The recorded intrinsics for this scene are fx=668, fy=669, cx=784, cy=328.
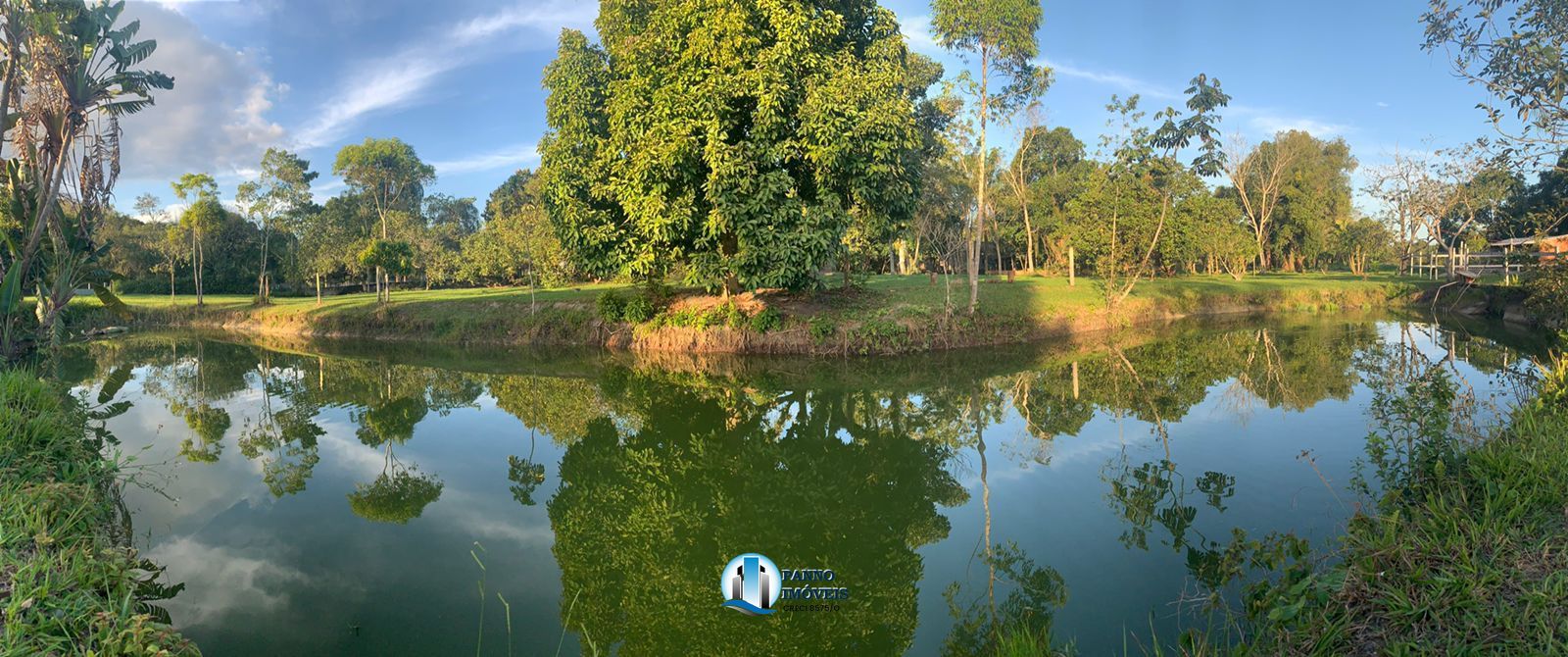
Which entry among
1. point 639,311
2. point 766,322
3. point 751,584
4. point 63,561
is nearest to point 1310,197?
point 766,322

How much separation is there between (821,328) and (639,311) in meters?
6.10

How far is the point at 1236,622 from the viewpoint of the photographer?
13.5 feet

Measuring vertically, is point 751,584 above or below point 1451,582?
below

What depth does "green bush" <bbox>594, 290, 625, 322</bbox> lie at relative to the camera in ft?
70.3

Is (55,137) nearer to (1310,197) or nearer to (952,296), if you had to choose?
(952,296)

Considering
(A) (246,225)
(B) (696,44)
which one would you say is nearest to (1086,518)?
(B) (696,44)

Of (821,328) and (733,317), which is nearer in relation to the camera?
(821,328)

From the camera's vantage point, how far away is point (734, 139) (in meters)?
16.7

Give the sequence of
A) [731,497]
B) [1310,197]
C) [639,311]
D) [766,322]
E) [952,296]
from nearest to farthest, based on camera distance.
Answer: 1. [731,497]
2. [766,322]
3. [639,311]
4. [952,296]
5. [1310,197]

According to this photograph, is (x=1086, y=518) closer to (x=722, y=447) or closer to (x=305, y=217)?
(x=722, y=447)

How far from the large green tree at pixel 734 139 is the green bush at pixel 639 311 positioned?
2.61 m

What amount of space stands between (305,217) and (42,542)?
146 feet

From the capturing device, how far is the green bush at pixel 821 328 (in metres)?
18.2

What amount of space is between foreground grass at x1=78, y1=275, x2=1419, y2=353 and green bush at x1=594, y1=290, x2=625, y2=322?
24 cm
